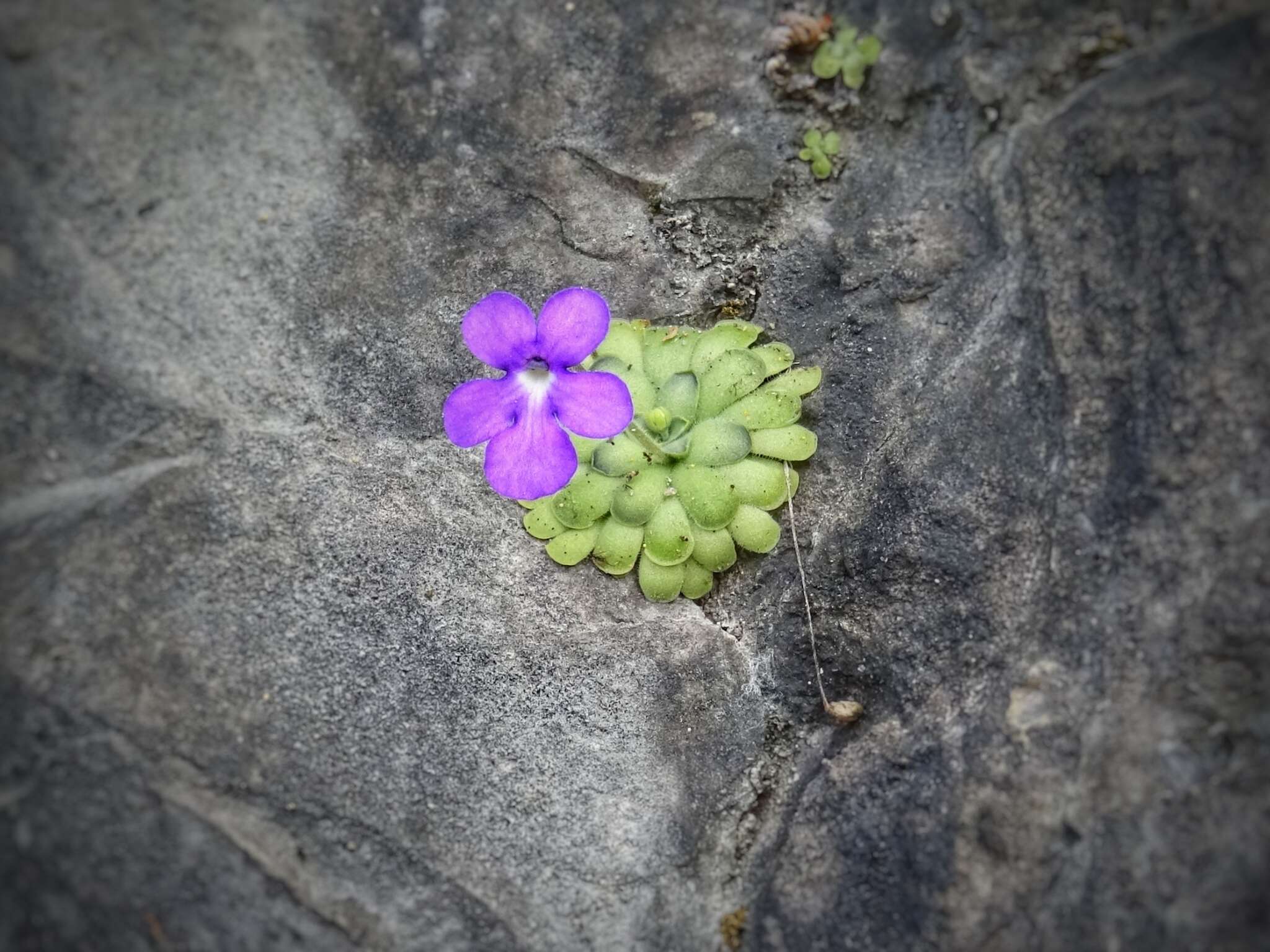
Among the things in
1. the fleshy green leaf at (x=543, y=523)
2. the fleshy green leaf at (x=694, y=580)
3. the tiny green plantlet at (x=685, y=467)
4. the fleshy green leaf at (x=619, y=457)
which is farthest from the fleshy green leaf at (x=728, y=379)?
the fleshy green leaf at (x=543, y=523)

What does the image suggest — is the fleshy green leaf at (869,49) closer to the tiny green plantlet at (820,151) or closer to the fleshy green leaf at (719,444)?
the tiny green plantlet at (820,151)

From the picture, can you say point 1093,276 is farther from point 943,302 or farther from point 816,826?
point 816,826

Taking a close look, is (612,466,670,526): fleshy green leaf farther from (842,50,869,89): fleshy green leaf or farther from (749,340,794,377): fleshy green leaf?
(842,50,869,89): fleshy green leaf

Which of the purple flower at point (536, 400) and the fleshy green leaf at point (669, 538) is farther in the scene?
the fleshy green leaf at point (669, 538)

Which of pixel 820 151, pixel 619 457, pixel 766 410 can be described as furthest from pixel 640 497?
→ pixel 820 151

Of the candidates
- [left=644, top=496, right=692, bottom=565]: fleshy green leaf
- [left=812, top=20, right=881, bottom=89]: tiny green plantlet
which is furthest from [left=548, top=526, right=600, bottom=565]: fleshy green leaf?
[left=812, top=20, right=881, bottom=89]: tiny green plantlet

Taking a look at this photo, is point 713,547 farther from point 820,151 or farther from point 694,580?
point 820,151
